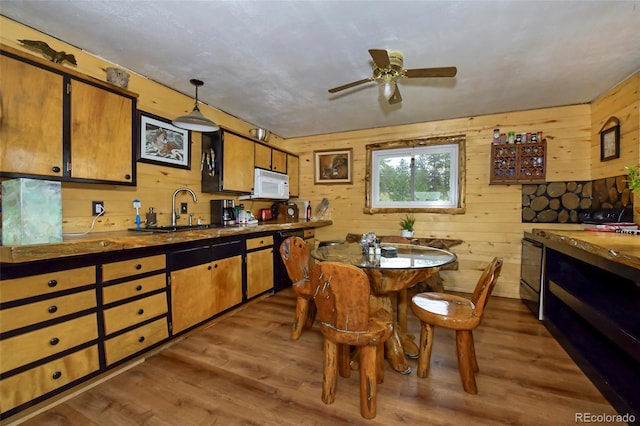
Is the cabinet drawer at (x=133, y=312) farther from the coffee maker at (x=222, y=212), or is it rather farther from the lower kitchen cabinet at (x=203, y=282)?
the coffee maker at (x=222, y=212)

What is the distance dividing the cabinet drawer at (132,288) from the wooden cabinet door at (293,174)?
273 cm

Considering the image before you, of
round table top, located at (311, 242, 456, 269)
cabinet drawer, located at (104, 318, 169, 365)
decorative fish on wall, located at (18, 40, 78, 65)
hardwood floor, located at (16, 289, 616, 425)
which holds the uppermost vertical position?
decorative fish on wall, located at (18, 40, 78, 65)

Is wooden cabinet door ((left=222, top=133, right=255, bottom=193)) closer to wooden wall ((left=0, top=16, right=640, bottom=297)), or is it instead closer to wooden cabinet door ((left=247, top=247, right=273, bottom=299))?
wooden wall ((left=0, top=16, right=640, bottom=297))

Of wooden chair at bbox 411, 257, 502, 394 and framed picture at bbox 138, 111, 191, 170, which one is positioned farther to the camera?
framed picture at bbox 138, 111, 191, 170

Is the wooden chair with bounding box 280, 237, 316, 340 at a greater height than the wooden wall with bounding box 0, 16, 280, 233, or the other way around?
the wooden wall with bounding box 0, 16, 280, 233

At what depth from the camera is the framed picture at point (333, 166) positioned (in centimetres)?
458

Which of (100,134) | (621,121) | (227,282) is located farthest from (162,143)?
(621,121)

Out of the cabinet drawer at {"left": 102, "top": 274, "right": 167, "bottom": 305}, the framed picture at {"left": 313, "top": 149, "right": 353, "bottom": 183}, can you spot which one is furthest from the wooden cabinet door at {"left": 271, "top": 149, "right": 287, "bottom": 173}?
the cabinet drawer at {"left": 102, "top": 274, "right": 167, "bottom": 305}

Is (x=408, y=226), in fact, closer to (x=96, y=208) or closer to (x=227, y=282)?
(x=227, y=282)

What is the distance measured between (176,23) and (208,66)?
57 centimetres

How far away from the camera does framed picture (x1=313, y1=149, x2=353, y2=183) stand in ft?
15.0

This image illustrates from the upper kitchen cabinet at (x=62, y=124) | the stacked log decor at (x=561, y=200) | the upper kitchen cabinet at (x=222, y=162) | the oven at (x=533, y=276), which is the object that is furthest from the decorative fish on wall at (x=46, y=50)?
the stacked log decor at (x=561, y=200)

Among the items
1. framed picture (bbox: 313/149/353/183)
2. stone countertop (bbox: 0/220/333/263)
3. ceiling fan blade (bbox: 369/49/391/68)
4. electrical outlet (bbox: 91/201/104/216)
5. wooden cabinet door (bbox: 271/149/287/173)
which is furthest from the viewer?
framed picture (bbox: 313/149/353/183)

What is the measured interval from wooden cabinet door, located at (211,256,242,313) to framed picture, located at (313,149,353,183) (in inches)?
88.4
